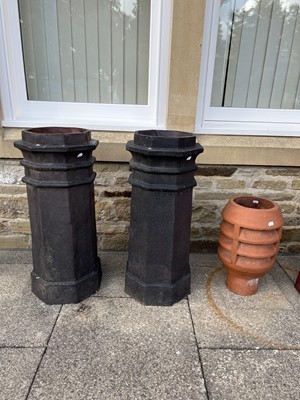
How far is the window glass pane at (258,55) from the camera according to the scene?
2.73 m

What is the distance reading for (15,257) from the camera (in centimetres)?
303

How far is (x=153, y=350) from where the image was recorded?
196cm

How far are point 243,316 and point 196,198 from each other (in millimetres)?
1209

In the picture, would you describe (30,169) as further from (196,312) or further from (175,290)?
(196,312)

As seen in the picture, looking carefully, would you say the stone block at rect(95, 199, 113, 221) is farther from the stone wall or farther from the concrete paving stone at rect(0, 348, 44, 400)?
the concrete paving stone at rect(0, 348, 44, 400)

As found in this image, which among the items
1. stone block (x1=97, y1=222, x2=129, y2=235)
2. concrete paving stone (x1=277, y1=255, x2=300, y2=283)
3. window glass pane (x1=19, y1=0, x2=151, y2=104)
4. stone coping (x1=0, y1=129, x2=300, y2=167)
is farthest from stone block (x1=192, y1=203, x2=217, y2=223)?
window glass pane (x1=19, y1=0, x2=151, y2=104)

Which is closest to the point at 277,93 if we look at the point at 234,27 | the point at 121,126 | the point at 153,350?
the point at 234,27

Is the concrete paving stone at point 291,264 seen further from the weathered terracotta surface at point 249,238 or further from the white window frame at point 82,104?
the white window frame at point 82,104

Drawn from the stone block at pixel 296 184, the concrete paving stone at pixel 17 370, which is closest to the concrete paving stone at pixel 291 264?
the stone block at pixel 296 184

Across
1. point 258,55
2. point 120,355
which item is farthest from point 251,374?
point 258,55

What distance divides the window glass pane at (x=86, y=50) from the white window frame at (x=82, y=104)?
0.33 feet

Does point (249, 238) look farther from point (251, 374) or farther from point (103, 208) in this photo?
point (103, 208)

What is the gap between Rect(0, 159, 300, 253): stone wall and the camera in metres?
2.94

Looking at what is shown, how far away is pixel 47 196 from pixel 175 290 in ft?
4.04
